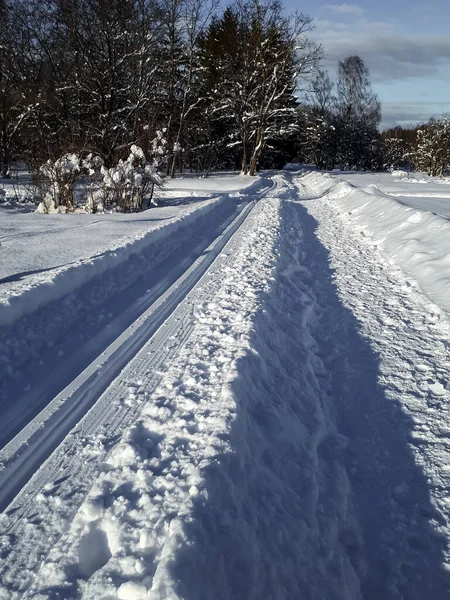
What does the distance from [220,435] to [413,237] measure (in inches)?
283

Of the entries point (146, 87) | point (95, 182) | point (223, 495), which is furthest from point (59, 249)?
point (146, 87)

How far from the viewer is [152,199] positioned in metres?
16.3

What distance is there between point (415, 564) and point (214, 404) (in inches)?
62.5

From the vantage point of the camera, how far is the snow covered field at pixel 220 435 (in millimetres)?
2217

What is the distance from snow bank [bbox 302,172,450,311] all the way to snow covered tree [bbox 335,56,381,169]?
41.1m

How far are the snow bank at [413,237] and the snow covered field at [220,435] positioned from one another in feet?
0.33

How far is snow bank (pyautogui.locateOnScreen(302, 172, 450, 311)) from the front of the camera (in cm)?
649

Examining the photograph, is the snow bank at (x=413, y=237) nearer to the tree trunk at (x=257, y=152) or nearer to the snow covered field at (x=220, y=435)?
the snow covered field at (x=220, y=435)

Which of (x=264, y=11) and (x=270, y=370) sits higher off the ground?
(x=264, y=11)

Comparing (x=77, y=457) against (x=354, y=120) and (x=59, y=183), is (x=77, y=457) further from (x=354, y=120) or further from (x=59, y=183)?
(x=354, y=120)

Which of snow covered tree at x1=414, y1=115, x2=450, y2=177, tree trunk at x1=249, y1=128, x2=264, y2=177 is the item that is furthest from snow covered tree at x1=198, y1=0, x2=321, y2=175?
snow covered tree at x1=414, y1=115, x2=450, y2=177

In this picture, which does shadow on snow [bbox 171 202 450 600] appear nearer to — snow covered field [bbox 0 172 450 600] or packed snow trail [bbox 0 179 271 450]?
snow covered field [bbox 0 172 450 600]

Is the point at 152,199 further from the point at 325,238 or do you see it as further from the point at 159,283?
the point at 159,283

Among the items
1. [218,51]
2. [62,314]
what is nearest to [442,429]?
[62,314]
